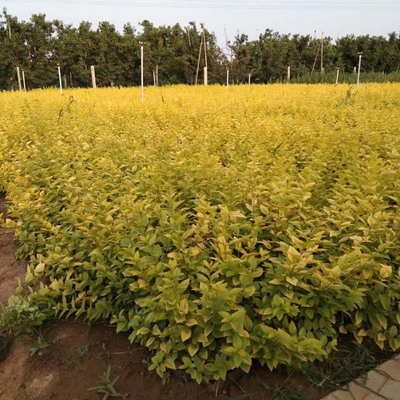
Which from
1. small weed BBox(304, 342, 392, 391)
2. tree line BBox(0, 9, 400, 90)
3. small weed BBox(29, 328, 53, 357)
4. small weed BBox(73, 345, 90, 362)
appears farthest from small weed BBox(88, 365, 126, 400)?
tree line BBox(0, 9, 400, 90)

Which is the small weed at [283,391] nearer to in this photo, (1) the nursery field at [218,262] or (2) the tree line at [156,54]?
(1) the nursery field at [218,262]

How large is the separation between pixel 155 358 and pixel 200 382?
0.24 metres

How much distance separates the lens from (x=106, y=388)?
1.96 metres

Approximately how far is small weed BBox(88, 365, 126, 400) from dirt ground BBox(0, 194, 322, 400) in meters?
0.02

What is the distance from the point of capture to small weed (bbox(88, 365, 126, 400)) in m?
1.93

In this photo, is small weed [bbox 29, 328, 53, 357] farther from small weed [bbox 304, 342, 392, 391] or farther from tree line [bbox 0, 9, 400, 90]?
tree line [bbox 0, 9, 400, 90]

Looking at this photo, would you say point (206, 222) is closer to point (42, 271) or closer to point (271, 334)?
point (271, 334)

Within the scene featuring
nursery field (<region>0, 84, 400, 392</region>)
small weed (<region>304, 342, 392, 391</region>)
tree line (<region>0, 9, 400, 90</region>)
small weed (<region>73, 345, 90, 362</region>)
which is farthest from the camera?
tree line (<region>0, 9, 400, 90</region>)

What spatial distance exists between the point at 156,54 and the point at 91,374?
2597cm

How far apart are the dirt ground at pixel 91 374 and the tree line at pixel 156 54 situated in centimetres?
2062

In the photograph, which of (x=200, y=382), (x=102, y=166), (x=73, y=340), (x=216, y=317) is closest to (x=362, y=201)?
(x=216, y=317)

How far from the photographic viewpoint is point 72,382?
2020mm

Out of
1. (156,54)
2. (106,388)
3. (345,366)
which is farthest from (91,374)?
(156,54)

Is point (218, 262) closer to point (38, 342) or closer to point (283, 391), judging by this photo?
point (283, 391)
